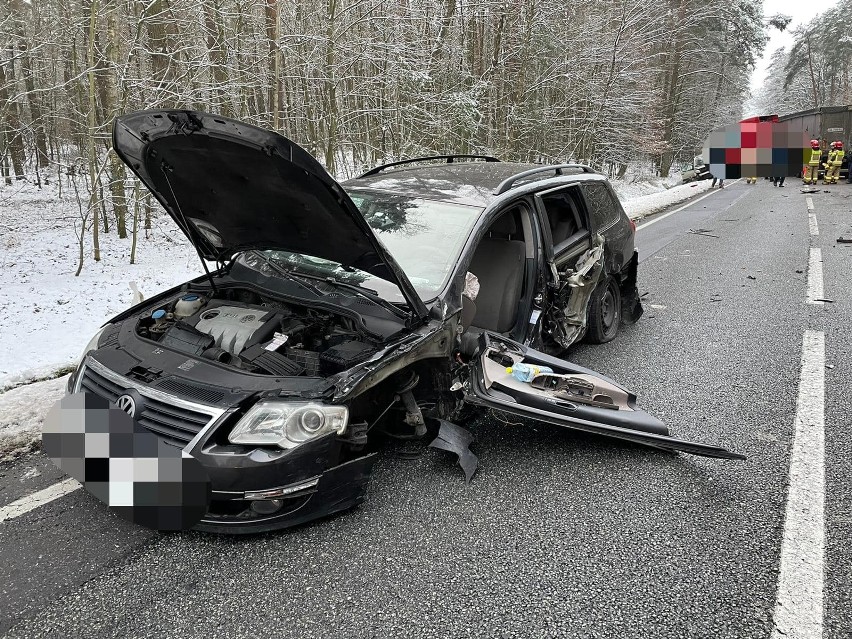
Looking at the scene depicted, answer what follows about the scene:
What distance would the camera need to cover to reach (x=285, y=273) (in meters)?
3.46

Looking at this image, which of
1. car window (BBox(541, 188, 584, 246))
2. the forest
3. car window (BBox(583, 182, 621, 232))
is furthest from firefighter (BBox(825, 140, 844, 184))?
car window (BBox(541, 188, 584, 246))

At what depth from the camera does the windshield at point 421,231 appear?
128 inches

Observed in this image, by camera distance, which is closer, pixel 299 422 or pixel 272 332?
pixel 299 422

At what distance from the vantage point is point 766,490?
2.88 metres

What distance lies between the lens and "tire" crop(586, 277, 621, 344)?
4.84 metres

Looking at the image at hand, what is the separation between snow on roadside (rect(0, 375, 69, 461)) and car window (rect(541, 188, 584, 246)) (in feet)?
11.8

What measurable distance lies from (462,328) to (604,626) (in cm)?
161

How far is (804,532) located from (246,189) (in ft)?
Result: 10.4

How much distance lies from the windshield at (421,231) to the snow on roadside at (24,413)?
2393 mm

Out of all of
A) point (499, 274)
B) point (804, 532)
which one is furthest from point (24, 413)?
point (804, 532)

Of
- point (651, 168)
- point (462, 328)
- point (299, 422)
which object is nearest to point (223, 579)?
point (299, 422)

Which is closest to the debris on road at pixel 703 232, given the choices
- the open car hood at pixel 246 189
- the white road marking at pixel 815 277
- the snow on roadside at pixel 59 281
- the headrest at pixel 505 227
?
the white road marking at pixel 815 277

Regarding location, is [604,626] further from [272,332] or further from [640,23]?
[640,23]

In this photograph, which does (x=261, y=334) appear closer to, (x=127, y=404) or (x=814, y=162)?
(x=127, y=404)
